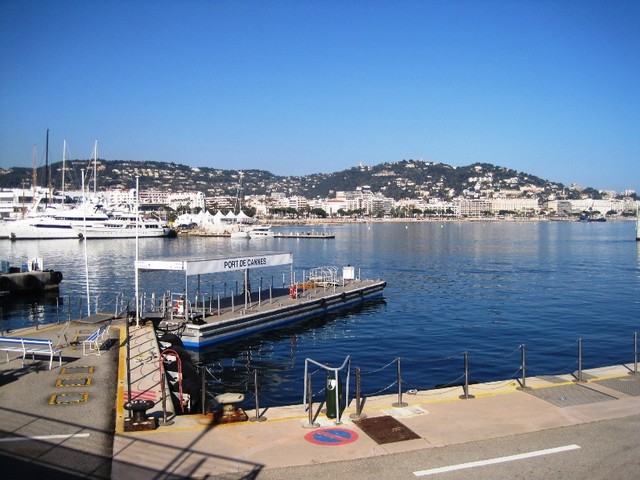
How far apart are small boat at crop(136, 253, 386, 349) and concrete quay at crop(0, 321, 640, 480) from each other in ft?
34.2

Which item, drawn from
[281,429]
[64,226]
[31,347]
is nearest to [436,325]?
[31,347]

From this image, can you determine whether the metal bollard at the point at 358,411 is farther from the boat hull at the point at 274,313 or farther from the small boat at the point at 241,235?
the small boat at the point at 241,235

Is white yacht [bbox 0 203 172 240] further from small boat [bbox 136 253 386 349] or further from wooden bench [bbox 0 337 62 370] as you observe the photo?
wooden bench [bbox 0 337 62 370]

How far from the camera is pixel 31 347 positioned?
55.6ft

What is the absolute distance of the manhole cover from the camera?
10891 millimetres

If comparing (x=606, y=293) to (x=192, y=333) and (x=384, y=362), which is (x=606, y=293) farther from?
(x=192, y=333)

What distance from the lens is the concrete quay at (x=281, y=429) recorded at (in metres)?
9.66

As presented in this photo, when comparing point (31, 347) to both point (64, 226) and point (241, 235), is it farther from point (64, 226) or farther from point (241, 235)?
point (241, 235)

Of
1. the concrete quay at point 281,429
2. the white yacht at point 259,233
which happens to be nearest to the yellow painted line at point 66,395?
the concrete quay at point 281,429

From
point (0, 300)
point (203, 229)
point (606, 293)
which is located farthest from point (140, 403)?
point (203, 229)

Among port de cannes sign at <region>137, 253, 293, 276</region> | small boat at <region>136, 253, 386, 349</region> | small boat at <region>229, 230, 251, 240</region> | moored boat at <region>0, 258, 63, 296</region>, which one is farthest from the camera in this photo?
small boat at <region>229, 230, 251, 240</region>

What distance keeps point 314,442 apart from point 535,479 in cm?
378

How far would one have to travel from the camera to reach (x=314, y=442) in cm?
1073

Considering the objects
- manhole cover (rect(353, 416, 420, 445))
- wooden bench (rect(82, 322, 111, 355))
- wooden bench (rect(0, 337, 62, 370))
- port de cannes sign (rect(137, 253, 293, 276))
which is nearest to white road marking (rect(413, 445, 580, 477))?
manhole cover (rect(353, 416, 420, 445))
